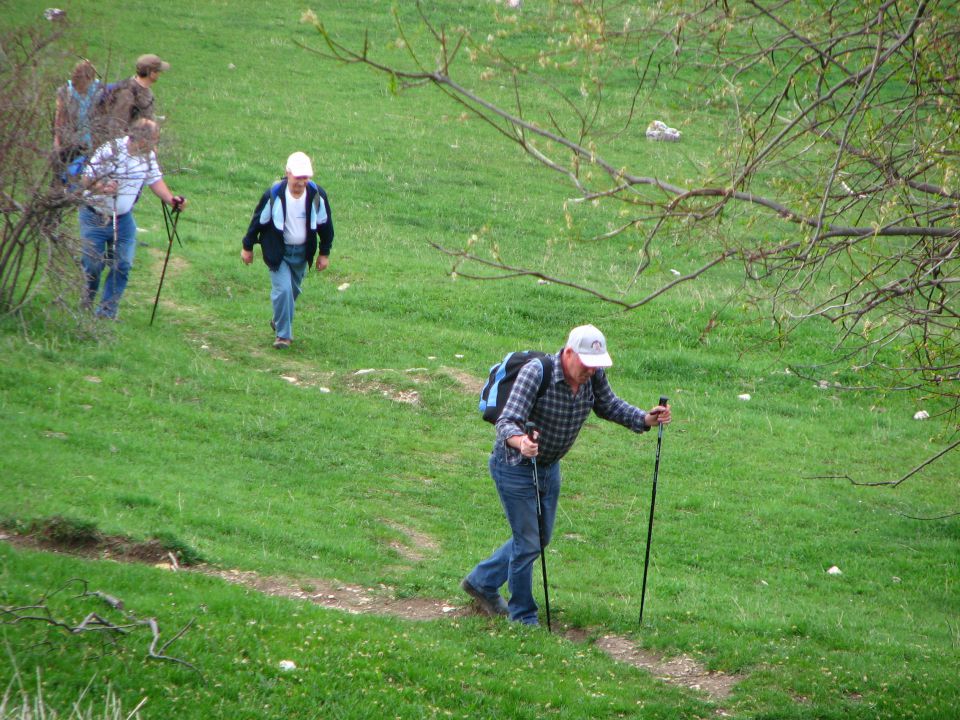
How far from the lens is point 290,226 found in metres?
13.0

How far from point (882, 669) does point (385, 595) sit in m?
3.60

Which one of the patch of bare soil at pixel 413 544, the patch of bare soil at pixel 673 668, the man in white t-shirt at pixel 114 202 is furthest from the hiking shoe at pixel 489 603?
the man in white t-shirt at pixel 114 202

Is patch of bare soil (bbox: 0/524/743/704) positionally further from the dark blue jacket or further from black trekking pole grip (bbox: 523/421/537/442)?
the dark blue jacket

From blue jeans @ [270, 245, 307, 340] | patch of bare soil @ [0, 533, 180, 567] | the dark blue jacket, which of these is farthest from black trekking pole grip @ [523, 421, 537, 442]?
blue jeans @ [270, 245, 307, 340]

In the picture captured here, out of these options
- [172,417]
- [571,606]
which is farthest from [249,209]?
[571,606]

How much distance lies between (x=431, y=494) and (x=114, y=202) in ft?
15.1

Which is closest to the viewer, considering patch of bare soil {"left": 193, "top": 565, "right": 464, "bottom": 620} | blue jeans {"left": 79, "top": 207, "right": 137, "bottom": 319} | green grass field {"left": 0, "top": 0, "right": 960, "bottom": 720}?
green grass field {"left": 0, "top": 0, "right": 960, "bottom": 720}

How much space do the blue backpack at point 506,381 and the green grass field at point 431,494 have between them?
1.51 meters

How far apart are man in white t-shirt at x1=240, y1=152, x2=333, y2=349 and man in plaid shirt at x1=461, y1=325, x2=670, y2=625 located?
20.1 ft

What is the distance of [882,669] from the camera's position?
7.61m

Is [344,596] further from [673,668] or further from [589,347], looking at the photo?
[589,347]

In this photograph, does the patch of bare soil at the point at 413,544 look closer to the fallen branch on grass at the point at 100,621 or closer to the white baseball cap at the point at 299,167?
the fallen branch on grass at the point at 100,621

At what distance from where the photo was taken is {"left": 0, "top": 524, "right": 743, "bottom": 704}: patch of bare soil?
765cm

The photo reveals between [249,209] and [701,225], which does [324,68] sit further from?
[701,225]
